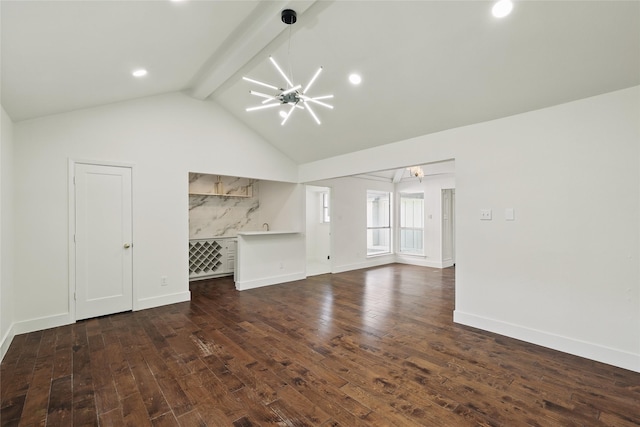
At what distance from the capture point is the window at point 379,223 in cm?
828

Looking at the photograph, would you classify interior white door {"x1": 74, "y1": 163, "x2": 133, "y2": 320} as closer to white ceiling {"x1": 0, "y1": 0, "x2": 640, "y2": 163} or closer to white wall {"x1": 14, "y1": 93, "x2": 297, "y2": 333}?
white wall {"x1": 14, "y1": 93, "x2": 297, "y2": 333}

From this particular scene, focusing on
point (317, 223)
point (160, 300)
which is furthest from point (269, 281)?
point (317, 223)

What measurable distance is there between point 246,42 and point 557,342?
4.44 metres

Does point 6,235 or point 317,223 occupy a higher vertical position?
point 6,235

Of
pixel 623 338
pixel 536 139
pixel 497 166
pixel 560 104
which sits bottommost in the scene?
pixel 623 338

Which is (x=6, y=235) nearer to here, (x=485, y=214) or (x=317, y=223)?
(x=485, y=214)

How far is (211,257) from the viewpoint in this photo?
6387 millimetres

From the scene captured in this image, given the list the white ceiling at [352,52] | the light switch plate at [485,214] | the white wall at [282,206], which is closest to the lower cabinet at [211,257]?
the white wall at [282,206]

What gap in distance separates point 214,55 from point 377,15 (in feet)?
6.48

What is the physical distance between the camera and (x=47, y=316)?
11.4ft

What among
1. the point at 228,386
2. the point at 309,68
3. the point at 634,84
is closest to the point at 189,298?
the point at 228,386

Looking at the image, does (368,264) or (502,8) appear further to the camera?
(368,264)

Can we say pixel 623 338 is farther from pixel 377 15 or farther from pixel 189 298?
pixel 189 298

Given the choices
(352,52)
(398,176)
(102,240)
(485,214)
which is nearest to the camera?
(352,52)
